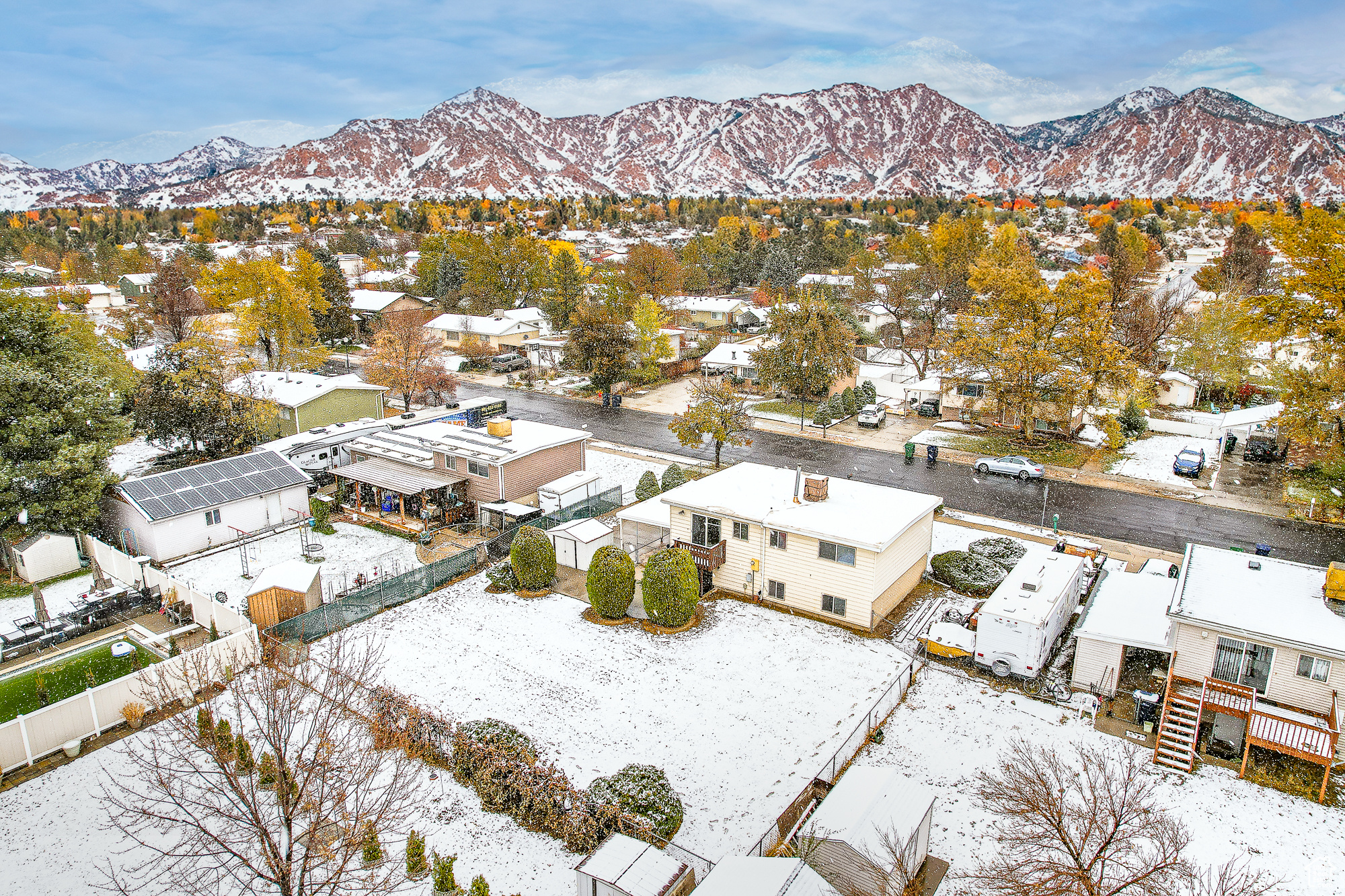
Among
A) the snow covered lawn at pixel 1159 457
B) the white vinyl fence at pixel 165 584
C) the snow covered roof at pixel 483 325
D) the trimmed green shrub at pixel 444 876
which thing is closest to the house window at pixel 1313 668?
the trimmed green shrub at pixel 444 876

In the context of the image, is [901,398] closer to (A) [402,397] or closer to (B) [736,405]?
(B) [736,405]

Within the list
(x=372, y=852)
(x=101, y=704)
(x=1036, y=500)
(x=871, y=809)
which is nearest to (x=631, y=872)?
(x=871, y=809)

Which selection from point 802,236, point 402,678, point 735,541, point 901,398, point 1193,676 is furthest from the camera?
point 802,236

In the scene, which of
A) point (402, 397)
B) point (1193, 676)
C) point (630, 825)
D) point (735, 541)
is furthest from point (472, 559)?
point (402, 397)

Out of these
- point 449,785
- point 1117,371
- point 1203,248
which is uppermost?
Answer: point 1203,248

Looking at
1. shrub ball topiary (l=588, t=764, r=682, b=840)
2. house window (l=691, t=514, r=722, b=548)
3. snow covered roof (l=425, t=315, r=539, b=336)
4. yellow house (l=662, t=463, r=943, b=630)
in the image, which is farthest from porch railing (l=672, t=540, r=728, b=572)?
snow covered roof (l=425, t=315, r=539, b=336)

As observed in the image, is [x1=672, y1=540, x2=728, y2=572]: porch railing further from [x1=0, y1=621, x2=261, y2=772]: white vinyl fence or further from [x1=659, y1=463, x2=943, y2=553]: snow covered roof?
[x1=0, y1=621, x2=261, y2=772]: white vinyl fence

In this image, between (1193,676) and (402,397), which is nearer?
(1193,676)
